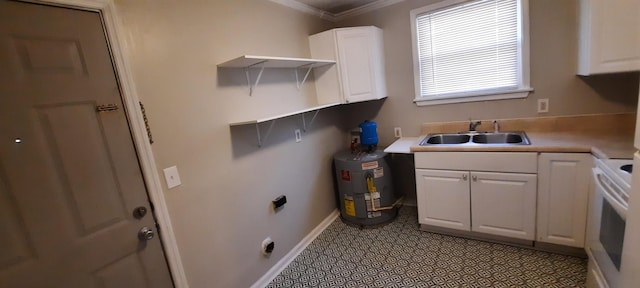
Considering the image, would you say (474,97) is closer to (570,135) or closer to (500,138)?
(500,138)

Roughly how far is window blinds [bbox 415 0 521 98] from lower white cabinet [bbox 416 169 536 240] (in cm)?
92

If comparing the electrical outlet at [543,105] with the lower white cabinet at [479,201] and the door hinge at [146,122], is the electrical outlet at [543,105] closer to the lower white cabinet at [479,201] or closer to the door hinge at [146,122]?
the lower white cabinet at [479,201]

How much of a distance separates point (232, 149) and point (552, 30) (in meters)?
2.74

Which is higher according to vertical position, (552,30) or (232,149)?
(552,30)

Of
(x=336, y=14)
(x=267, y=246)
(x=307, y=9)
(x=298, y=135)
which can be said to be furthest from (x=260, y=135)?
(x=336, y=14)

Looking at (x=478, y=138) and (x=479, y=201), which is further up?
(x=478, y=138)

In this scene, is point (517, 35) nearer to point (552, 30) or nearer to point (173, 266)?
point (552, 30)

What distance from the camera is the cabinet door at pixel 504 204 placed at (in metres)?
2.06

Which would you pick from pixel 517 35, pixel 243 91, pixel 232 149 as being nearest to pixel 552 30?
pixel 517 35

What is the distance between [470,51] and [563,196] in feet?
4.78

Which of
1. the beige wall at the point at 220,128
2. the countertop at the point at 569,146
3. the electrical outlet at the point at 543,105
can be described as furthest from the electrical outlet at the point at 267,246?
the electrical outlet at the point at 543,105

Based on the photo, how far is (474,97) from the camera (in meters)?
2.66

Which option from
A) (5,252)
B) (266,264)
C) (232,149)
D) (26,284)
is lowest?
(266,264)

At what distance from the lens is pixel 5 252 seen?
41.1 inches
